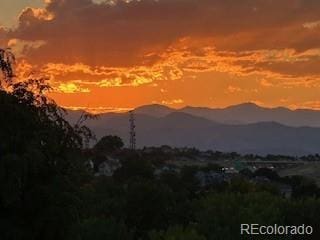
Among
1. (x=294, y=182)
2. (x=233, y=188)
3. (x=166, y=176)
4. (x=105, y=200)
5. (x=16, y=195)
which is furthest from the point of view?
(x=294, y=182)

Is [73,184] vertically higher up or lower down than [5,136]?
lower down

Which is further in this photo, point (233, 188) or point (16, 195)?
point (233, 188)

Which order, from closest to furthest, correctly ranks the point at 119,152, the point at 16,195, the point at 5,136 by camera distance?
the point at 16,195, the point at 5,136, the point at 119,152

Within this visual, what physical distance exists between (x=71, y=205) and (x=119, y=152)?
112m

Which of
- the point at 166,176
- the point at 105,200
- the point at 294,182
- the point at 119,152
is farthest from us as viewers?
the point at 119,152

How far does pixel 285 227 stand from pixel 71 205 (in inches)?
570

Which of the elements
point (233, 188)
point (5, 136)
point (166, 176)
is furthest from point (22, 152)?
point (166, 176)

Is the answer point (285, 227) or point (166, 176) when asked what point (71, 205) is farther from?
point (166, 176)

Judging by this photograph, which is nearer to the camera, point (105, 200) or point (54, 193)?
point (54, 193)

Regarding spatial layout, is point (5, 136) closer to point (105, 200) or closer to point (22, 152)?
point (22, 152)

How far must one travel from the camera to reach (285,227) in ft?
99.0

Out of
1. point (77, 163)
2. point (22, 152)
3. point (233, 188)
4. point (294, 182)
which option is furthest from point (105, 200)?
point (294, 182)

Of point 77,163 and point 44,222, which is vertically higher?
point 77,163

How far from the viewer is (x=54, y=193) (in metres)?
18.4
